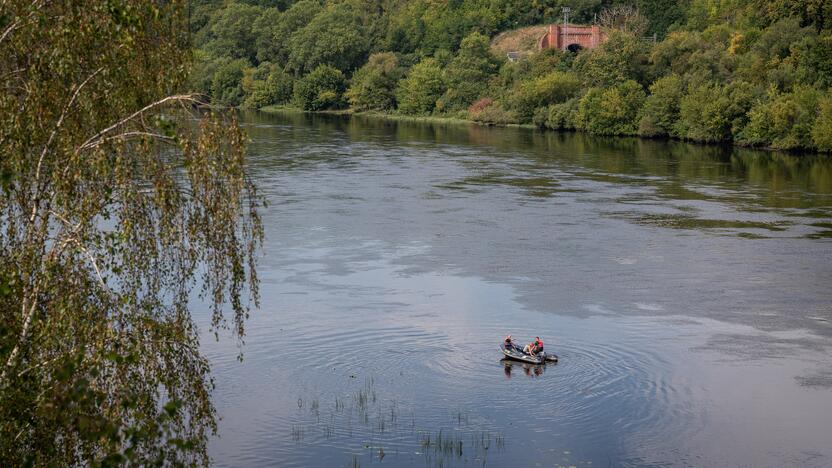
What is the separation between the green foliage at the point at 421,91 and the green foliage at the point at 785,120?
45033mm

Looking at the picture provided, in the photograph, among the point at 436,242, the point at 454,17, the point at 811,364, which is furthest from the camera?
the point at 454,17

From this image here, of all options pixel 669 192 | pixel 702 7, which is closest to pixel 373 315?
pixel 669 192

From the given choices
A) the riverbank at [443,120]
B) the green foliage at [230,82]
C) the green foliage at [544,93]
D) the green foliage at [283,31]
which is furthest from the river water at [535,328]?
the green foliage at [283,31]

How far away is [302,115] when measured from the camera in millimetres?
123688

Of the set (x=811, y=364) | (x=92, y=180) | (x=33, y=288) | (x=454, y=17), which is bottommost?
(x=811, y=364)

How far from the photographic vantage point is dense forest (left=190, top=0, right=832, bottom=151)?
84.9m

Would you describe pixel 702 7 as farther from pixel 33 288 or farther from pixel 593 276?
pixel 33 288

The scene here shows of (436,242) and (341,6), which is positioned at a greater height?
(341,6)

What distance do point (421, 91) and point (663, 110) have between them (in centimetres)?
3711

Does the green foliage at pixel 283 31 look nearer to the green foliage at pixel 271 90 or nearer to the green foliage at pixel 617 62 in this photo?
the green foliage at pixel 271 90

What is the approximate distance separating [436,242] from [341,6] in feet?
388

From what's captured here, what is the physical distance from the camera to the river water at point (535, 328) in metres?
21.6

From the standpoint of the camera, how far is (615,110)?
9456 centimetres

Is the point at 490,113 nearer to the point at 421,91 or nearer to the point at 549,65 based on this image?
the point at 549,65
